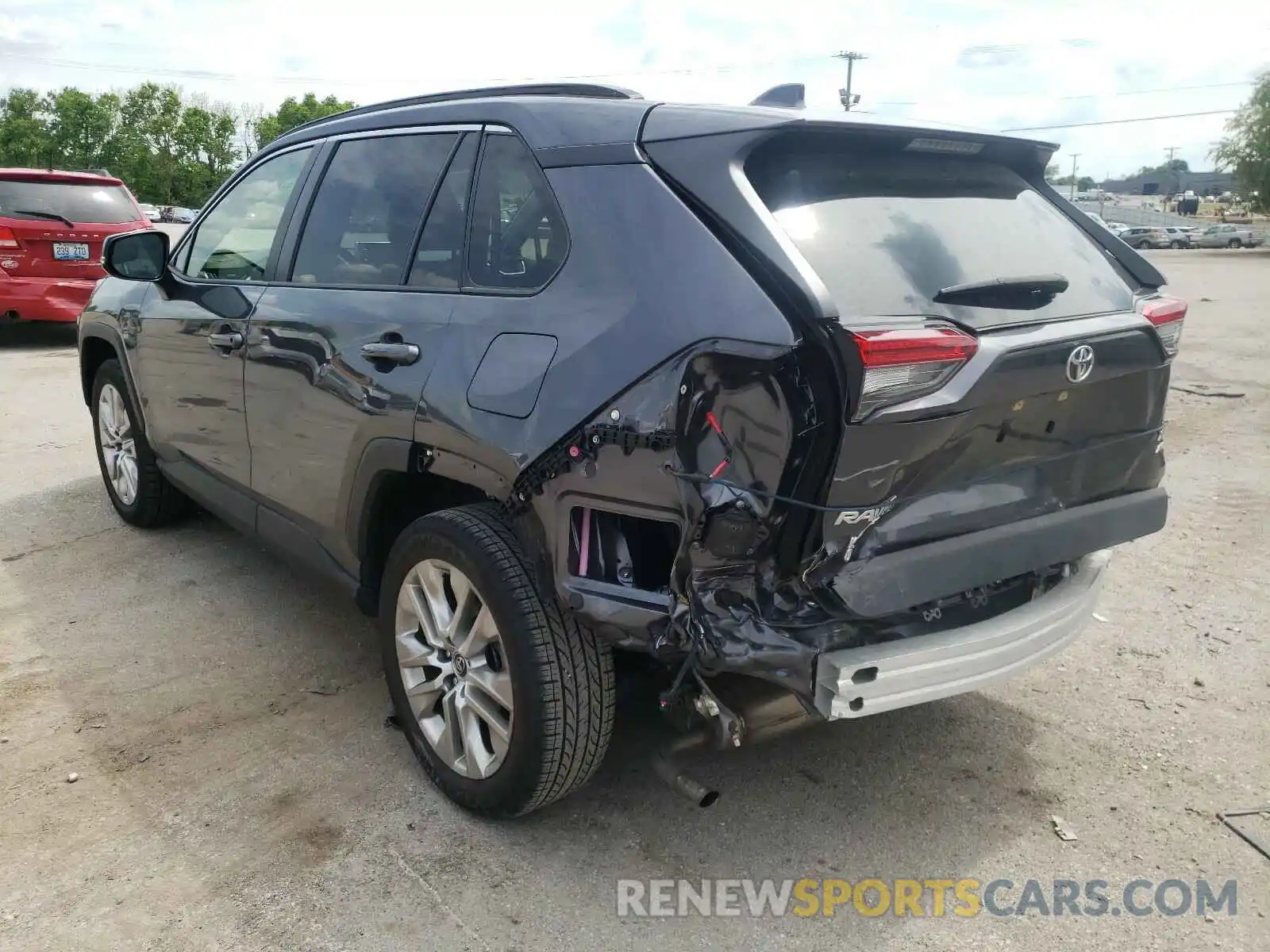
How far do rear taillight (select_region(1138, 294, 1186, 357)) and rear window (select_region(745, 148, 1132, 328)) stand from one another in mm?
63

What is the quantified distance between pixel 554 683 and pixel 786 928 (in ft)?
2.66

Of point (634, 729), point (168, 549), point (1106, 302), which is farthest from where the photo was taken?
point (168, 549)

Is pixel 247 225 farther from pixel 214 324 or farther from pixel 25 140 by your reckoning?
pixel 25 140

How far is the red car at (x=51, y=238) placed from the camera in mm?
10320

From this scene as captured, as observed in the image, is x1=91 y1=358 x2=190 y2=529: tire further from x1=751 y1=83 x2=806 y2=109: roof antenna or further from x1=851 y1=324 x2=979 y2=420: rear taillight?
x1=851 y1=324 x2=979 y2=420: rear taillight

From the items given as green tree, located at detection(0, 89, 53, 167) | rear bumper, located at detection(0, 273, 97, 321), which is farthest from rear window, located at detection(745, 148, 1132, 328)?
green tree, located at detection(0, 89, 53, 167)

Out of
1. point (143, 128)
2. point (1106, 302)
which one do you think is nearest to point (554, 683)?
point (1106, 302)

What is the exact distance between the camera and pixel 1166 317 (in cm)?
284

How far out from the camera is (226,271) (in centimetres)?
408

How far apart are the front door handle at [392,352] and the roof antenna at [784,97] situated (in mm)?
1130

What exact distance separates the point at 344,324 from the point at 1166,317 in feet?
7.76

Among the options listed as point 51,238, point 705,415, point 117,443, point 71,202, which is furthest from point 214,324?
point 71,202

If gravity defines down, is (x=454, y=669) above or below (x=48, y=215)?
below

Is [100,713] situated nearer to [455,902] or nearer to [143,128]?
[455,902]
